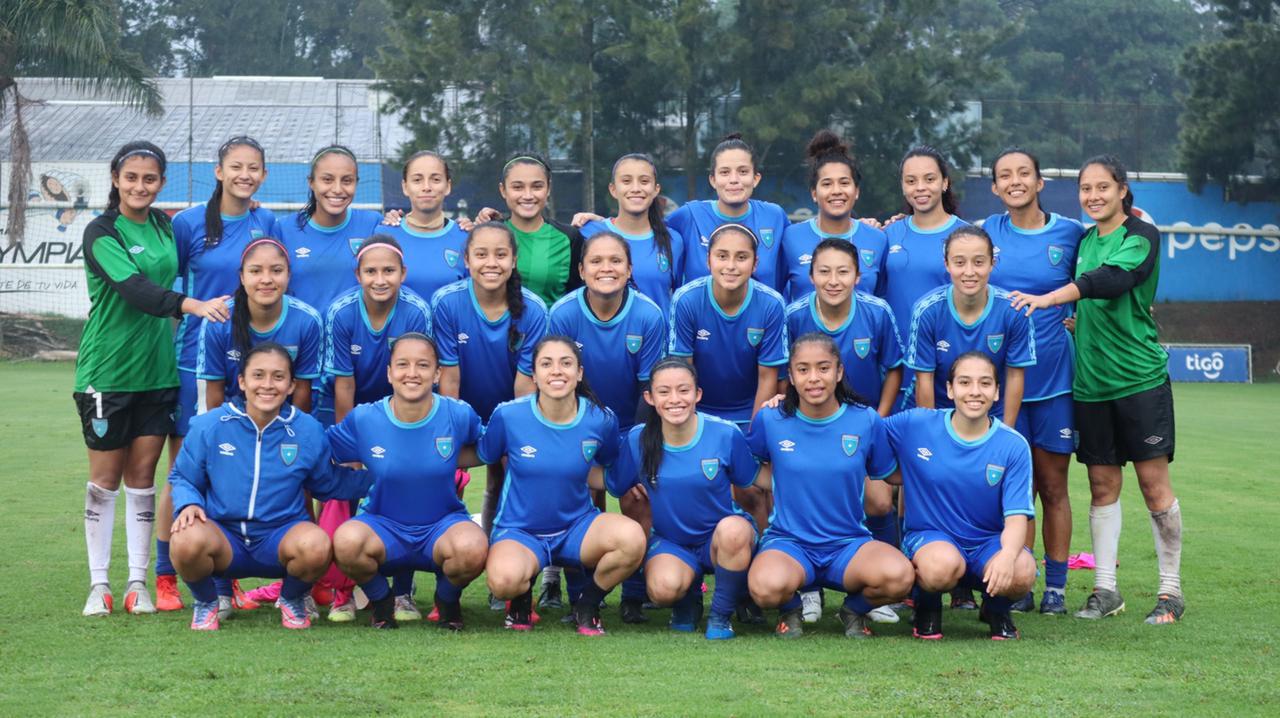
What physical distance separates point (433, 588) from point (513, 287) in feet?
4.89

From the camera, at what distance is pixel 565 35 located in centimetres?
2883

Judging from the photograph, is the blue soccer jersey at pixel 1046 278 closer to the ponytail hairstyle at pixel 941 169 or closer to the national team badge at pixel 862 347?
the ponytail hairstyle at pixel 941 169

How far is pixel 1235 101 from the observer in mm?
27250

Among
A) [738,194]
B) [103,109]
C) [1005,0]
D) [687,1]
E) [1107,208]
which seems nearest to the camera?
[1107,208]

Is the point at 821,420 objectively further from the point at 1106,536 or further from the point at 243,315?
the point at 243,315

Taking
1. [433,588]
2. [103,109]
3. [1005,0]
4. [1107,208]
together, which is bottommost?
[433,588]

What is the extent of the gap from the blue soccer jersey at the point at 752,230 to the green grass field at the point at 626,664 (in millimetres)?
1502

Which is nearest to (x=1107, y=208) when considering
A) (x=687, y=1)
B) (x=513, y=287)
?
(x=513, y=287)

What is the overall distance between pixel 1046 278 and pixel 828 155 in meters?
1.11

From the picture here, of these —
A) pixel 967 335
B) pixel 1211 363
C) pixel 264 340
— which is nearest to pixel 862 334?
pixel 967 335

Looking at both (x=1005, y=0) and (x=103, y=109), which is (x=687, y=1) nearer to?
(x=103, y=109)

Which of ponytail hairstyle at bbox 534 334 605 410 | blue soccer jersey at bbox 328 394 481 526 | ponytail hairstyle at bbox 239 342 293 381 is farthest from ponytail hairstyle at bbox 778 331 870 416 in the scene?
ponytail hairstyle at bbox 239 342 293 381

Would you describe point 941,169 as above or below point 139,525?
above

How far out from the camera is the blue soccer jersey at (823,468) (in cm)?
550
